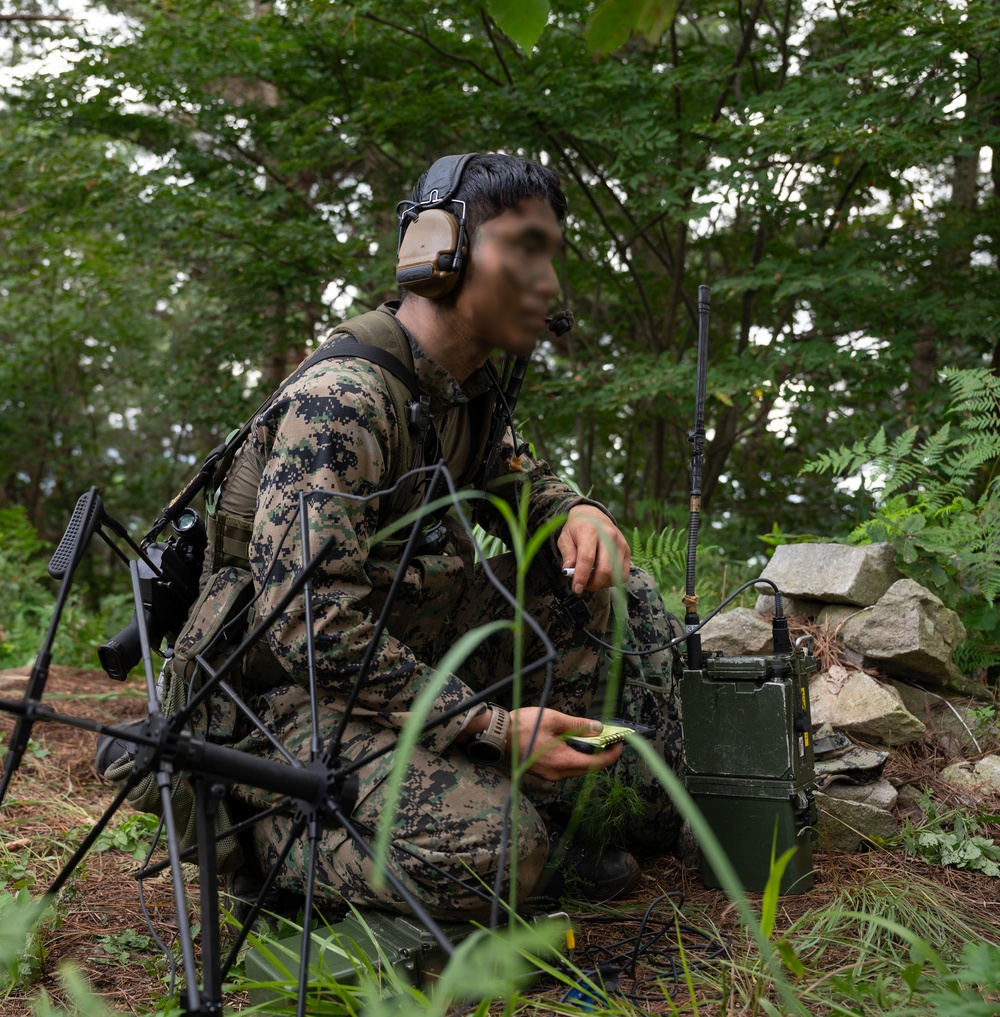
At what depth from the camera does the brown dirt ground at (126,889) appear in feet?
6.25

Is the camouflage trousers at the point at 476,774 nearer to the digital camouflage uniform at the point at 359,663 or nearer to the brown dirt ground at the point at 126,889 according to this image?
the digital camouflage uniform at the point at 359,663

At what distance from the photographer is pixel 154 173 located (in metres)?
6.56

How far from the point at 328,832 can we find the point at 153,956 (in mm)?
480

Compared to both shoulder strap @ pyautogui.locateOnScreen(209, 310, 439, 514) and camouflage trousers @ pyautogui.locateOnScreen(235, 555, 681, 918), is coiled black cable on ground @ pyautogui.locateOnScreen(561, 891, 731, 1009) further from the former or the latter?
shoulder strap @ pyautogui.locateOnScreen(209, 310, 439, 514)

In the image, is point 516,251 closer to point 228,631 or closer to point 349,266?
point 228,631

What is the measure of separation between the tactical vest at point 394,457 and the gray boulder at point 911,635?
1.80m

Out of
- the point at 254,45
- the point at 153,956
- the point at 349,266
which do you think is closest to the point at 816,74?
the point at 349,266

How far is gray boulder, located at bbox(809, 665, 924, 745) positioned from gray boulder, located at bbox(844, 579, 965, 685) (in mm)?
176

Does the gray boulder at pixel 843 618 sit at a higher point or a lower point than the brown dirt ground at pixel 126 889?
higher

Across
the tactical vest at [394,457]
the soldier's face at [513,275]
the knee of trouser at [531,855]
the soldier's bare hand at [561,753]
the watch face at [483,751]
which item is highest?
the soldier's face at [513,275]

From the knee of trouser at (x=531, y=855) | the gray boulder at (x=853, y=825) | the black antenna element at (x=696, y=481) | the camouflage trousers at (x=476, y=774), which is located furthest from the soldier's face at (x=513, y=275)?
the gray boulder at (x=853, y=825)

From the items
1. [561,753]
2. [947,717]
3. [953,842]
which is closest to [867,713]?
[947,717]

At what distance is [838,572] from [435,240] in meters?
2.07

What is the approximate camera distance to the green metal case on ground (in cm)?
213
